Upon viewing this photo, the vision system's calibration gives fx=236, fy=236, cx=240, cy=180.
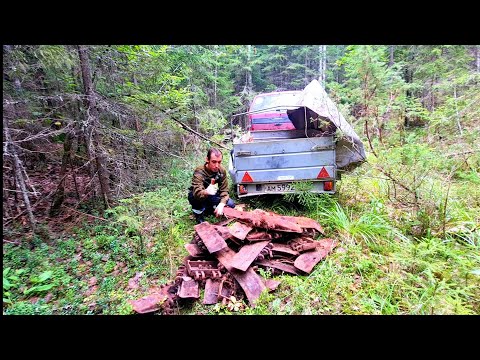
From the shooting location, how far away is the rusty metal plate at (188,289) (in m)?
2.93

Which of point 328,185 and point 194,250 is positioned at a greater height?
point 328,185

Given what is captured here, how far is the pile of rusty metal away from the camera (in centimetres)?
299

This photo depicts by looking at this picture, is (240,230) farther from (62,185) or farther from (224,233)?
(62,185)

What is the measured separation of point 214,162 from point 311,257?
2299 millimetres

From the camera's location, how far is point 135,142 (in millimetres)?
4992

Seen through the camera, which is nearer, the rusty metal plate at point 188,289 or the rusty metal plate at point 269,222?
the rusty metal plate at point 188,289

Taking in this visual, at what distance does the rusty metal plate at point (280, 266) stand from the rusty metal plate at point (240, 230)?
17.3 inches

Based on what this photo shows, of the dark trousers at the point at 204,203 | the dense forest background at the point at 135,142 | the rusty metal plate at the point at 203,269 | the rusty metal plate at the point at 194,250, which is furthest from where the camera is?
the dark trousers at the point at 204,203

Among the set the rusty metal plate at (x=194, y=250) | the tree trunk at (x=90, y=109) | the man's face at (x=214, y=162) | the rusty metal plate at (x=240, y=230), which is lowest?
the rusty metal plate at (x=194, y=250)

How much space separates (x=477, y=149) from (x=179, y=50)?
6835 millimetres

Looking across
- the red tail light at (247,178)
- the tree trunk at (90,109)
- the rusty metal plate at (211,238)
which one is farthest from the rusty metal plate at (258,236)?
the tree trunk at (90,109)

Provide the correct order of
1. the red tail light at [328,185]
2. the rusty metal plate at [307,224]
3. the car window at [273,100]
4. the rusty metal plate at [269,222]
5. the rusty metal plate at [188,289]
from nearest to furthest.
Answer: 1. the rusty metal plate at [188,289]
2. the rusty metal plate at [269,222]
3. the rusty metal plate at [307,224]
4. the red tail light at [328,185]
5. the car window at [273,100]

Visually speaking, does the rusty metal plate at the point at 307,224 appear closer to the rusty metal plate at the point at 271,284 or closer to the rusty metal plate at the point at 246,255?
the rusty metal plate at the point at 246,255

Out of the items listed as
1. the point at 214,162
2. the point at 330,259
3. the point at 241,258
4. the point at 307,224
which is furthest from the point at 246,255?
the point at 214,162
